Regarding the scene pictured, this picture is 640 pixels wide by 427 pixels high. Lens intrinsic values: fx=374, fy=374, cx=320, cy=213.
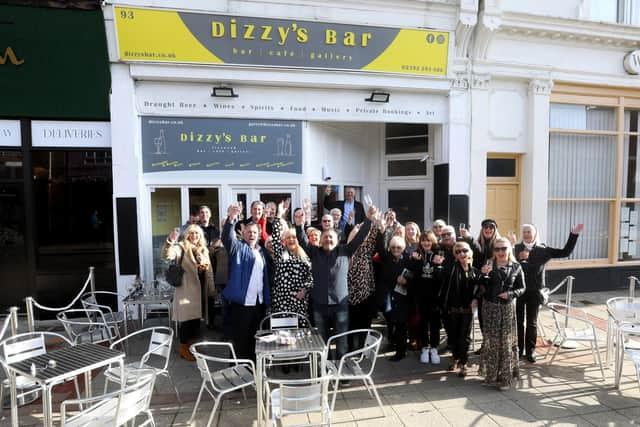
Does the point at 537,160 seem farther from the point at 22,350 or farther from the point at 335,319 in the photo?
the point at 22,350

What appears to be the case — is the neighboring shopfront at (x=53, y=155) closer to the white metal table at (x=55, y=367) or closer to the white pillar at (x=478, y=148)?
the white metal table at (x=55, y=367)

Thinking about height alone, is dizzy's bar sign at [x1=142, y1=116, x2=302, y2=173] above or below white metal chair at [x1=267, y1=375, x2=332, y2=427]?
above

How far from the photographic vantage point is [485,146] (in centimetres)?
733

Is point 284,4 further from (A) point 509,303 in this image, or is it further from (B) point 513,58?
(A) point 509,303

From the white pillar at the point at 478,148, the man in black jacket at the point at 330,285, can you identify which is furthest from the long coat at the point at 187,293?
the white pillar at the point at 478,148

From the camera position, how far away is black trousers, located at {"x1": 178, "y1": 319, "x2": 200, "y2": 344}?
4852mm

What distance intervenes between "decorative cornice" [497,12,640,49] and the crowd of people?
4500 mm

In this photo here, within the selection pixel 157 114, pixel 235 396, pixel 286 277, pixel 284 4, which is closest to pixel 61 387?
pixel 235 396

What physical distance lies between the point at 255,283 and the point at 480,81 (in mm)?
5869

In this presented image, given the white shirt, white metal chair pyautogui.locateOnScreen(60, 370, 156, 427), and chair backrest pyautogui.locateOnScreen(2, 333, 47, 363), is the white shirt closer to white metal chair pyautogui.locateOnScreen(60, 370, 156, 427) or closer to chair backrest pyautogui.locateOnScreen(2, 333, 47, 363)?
white metal chair pyautogui.locateOnScreen(60, 370, 156, 427)

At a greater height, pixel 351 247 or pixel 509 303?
pixel 351 247

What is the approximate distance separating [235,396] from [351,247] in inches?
78.2

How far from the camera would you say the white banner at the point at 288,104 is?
20.6ft

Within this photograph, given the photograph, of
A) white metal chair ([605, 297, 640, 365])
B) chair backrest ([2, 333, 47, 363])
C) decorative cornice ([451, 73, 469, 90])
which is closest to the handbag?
chair backrest ([2, 333, 47, 363])
